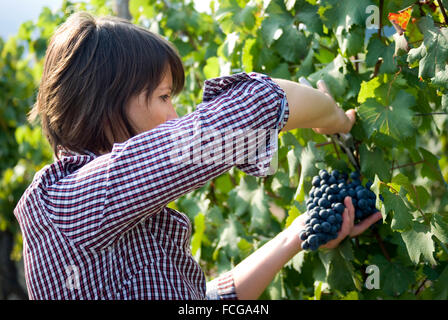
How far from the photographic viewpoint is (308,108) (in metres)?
1.15

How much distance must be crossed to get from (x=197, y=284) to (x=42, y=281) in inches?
13.7

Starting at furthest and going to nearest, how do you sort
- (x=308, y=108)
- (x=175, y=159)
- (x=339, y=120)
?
(x=339, y=120) → (x=308, y=108) → (x=175, y=159)

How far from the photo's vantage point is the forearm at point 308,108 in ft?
3.52

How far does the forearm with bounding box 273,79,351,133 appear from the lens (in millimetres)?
1073

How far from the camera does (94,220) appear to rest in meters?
1.00

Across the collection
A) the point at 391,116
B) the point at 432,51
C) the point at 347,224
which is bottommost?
the point at 347,224

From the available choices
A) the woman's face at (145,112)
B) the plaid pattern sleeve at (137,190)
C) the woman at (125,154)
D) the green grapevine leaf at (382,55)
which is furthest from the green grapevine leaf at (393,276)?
the woman's face at (145,112)

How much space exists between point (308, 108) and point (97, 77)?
46 centimetres

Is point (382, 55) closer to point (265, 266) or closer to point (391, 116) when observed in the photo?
point (391, 116)

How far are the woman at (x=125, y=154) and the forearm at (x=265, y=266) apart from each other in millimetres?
196

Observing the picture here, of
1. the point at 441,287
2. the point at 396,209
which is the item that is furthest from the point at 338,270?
the point at 396,209

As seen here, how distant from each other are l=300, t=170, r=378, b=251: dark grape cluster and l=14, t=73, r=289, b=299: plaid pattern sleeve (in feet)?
1.30

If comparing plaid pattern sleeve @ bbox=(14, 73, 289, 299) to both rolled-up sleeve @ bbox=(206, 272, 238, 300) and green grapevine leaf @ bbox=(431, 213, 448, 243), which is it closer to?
rolled-up sleeve @ bbox=(206, 272, 238, 300)
